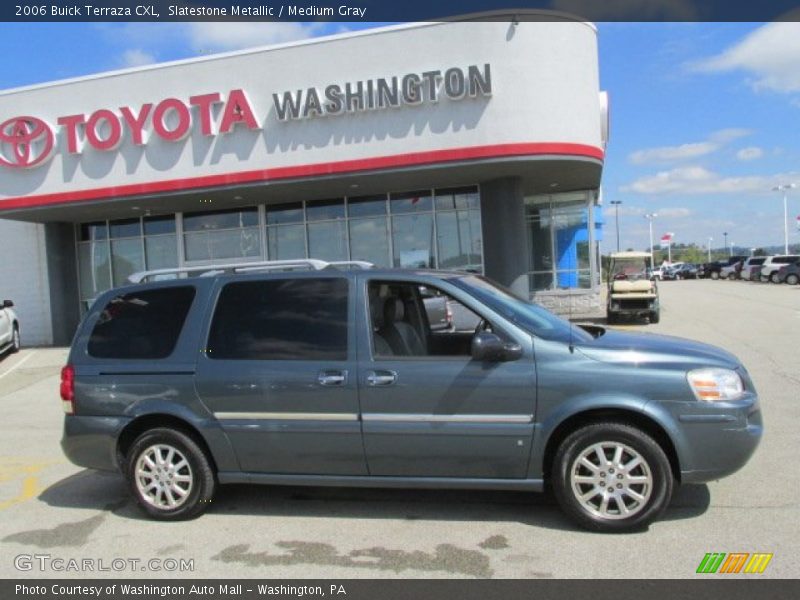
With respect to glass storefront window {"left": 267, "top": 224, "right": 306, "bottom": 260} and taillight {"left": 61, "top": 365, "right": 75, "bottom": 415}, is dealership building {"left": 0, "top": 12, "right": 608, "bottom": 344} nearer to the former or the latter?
glass storefront window {"left": 267, "top": 224, "right": 306, "bottom": 260}

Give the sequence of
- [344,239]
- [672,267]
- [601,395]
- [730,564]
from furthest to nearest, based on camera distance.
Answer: [672,267] < [344,239] < [601,395] < [730,564]

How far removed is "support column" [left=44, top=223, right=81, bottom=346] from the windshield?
18.0 meters

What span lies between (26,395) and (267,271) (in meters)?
8.21

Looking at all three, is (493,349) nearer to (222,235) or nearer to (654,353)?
(654,353)

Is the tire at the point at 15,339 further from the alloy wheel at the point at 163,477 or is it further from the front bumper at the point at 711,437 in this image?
the front bumper at the point at 711,437

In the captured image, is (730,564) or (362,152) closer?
(730,564)

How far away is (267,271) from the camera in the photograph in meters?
5.21

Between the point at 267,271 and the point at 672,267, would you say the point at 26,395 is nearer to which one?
the point at 267,271

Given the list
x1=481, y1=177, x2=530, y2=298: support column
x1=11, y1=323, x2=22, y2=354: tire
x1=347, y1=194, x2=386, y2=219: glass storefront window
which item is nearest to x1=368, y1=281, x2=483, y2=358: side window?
x1=481, y1=177, x2=530, y2=298: support column

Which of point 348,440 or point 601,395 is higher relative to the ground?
point 601,395

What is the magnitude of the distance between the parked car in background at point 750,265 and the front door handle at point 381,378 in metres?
44.9

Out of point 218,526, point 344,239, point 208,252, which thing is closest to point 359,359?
point 218,526

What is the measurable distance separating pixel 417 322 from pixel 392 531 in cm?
164

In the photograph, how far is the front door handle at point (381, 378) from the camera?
14.6 feet
